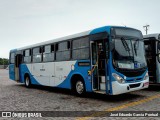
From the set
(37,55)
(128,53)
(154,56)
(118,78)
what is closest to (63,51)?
(37,55)

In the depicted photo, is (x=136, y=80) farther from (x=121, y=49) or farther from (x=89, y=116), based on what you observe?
(x=89, y=116)

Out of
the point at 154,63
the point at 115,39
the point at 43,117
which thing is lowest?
the point at 43,117

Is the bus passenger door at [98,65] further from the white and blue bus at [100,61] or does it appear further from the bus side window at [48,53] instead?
the bus side window at [48,53]

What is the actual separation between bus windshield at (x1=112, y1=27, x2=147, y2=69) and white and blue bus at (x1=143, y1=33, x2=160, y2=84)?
2.35m

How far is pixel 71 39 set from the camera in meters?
10.6

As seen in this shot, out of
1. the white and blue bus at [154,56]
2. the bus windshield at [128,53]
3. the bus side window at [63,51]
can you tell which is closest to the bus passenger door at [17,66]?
the bus side window at [63,51]

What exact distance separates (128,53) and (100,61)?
47.8 inches

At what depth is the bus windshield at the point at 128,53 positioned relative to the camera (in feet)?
27.5

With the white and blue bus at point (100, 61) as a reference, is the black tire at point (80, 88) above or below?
below

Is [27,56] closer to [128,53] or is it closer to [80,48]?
[80,48]

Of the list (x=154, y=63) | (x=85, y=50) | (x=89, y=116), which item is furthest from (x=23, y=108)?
(x=154, y=63)

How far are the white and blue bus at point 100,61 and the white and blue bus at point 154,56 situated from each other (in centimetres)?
210

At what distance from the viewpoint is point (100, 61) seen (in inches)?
357

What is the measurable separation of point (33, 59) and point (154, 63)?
7.71 m
